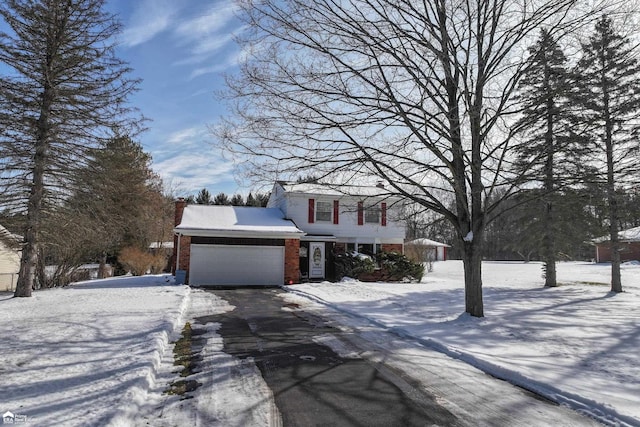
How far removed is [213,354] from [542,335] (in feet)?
20.4

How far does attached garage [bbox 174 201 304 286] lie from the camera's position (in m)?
19.3

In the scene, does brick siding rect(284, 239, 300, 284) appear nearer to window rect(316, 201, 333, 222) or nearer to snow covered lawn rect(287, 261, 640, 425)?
window rect(316, 201, 333, 222)

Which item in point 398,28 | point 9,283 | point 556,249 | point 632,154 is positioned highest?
point 398,28

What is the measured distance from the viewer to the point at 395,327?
8.66m

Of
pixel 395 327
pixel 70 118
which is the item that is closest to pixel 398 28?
pixel 395 327

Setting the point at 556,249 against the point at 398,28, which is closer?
the point at 398,28

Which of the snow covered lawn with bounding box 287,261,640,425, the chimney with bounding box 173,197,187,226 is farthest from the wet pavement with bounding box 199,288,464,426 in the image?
the chimney with bounding box 173,197,187,226

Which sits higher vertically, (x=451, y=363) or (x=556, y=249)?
(x=556, y=249)

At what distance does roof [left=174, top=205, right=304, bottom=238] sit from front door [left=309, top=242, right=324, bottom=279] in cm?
175

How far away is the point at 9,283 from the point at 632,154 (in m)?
32.1

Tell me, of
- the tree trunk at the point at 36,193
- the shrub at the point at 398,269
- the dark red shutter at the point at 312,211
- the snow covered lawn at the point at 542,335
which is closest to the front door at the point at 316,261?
the dark red shutter at the point at 312,211

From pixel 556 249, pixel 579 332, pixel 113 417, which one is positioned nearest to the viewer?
pixel 113 417

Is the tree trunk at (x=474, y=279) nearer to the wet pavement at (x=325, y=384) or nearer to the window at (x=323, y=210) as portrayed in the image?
the wet pavement at (x=325, y=384)

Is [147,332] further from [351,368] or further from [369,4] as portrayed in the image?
[369,4]
